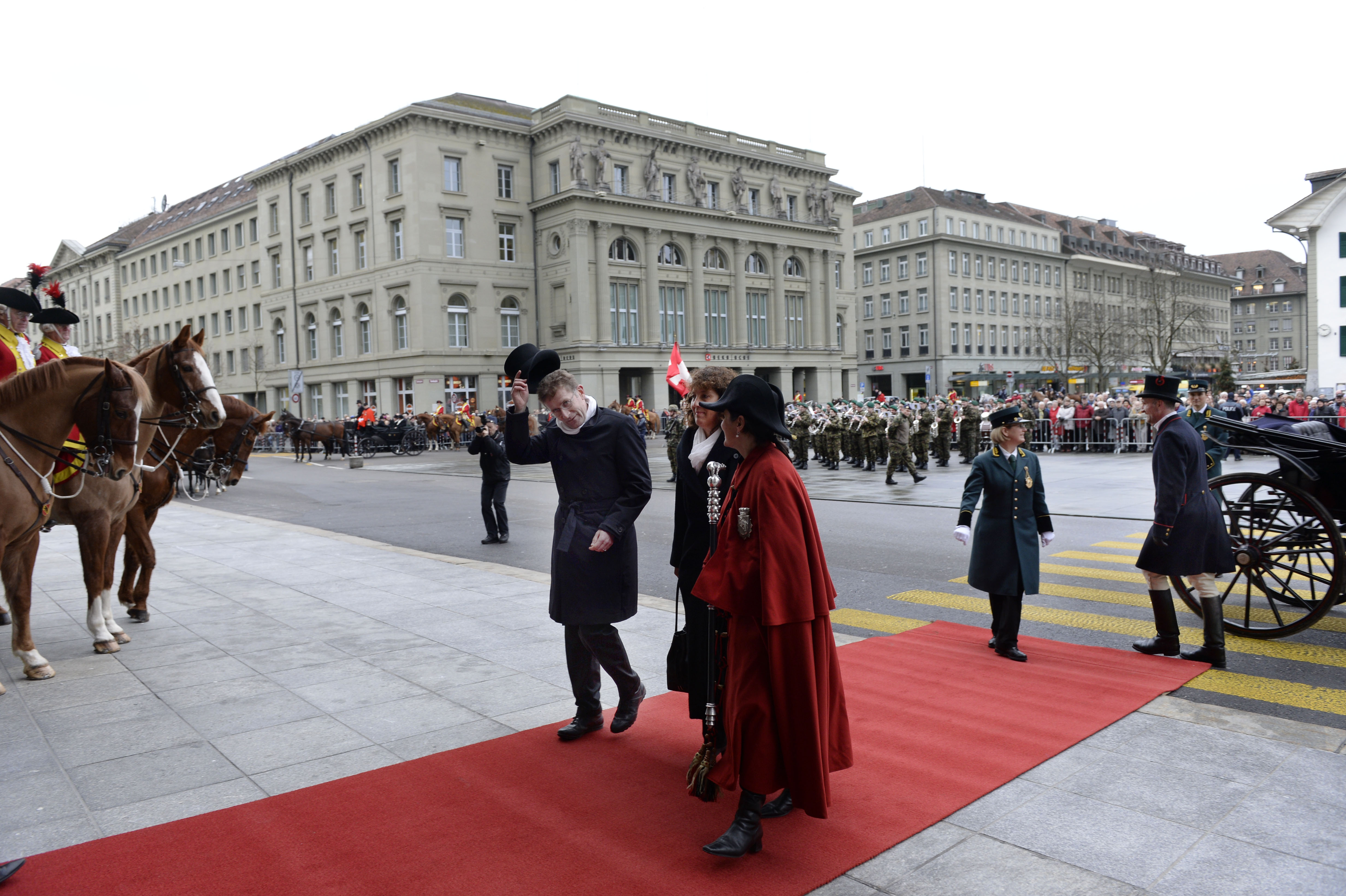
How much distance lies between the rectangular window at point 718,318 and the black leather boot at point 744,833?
5671cm

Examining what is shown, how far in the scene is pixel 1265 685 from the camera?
19.0 ft

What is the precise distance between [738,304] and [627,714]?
57609mm

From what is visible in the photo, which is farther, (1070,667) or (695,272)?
(695,272)

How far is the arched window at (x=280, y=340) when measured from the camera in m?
64.0

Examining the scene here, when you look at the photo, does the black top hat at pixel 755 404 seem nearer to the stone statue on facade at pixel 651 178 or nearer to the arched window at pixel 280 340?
the stone statue on facade at pixel 651 178

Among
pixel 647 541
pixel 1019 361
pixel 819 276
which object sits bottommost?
pixel 647 541

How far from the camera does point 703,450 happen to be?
14.5 feet

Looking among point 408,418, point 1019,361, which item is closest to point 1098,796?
point 408,418

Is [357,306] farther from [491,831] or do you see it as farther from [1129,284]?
[1129,284]

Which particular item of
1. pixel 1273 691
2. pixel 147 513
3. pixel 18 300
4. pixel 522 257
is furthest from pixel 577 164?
pixel 1273 691

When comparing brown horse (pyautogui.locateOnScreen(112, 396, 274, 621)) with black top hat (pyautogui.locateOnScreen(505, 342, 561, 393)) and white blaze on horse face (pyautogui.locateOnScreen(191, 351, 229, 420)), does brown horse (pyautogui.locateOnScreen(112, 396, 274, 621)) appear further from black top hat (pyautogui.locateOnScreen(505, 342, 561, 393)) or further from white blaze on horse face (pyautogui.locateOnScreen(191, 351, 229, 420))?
black top hat (pyautogui.locateOnScreen(505, 342, 561, 393))

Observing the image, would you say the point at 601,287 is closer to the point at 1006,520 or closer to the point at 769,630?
the point at 1006,520

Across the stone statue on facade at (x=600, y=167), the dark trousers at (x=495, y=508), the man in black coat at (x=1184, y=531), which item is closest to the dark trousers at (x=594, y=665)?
the man in black coat at (x=1184, y=531)

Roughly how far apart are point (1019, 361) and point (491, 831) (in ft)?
301
